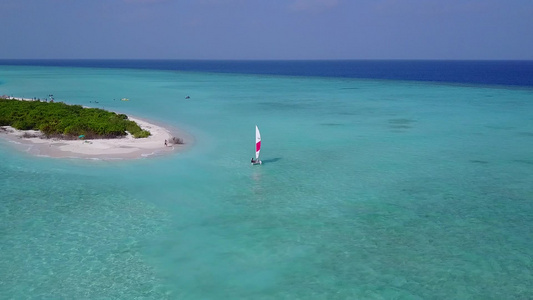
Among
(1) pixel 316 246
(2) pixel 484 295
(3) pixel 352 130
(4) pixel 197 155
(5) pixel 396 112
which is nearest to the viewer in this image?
(2) pixel 484 295

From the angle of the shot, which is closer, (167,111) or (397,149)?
(397,149)

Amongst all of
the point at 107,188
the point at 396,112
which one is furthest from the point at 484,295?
the point at 396,112

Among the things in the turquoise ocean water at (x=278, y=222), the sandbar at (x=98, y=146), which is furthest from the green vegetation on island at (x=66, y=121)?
the turquoise ocean water at (x=278, y=222)

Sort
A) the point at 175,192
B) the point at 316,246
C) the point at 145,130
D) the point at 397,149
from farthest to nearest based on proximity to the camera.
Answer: the point at 145,130
the point at 397,149
the point at 175,192
the point at 316,246

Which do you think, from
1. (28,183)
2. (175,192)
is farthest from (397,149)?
(28,183)

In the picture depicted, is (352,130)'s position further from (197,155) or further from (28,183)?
(28,183)
